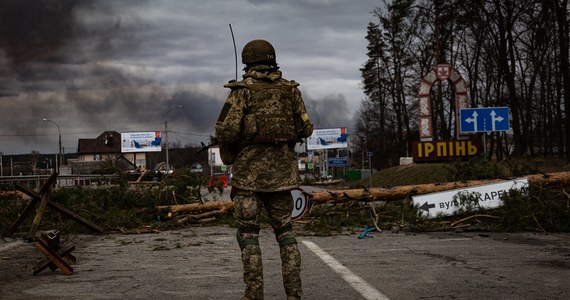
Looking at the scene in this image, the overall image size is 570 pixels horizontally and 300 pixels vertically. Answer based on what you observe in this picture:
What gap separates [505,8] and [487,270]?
32734 millimetres

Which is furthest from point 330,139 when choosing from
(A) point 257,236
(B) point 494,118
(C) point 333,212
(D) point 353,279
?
(A) point 257,236

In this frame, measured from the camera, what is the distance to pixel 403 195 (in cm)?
1554

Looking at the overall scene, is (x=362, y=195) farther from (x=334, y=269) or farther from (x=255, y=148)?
(x=255, y=148)

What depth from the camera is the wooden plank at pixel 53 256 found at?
7.79 meters

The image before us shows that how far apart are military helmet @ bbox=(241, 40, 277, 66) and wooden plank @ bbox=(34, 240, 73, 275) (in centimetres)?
351

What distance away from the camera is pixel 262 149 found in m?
5.70

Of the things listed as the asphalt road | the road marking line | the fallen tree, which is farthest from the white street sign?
the road marking line

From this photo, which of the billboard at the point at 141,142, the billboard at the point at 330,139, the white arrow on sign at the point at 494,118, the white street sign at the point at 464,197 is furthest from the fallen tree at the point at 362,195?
the billboard at the point at 141,142

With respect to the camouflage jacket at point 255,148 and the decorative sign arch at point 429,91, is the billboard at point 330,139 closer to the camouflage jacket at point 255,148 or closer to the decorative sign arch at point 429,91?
the decorative sign arch at point 429,91

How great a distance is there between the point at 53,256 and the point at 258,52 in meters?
3.64

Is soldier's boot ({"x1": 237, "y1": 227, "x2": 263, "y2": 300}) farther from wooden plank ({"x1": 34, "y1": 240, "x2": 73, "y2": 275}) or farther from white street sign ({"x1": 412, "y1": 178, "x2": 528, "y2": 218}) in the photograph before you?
white street sign ({"x1": 412, "y1": 178, "x2": 528, "y2": 218})

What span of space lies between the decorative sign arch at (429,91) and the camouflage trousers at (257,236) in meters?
32.4

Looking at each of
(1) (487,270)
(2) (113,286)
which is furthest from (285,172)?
(1) (487,270)

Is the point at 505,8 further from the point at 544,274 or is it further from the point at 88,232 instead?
the point at 544,274
